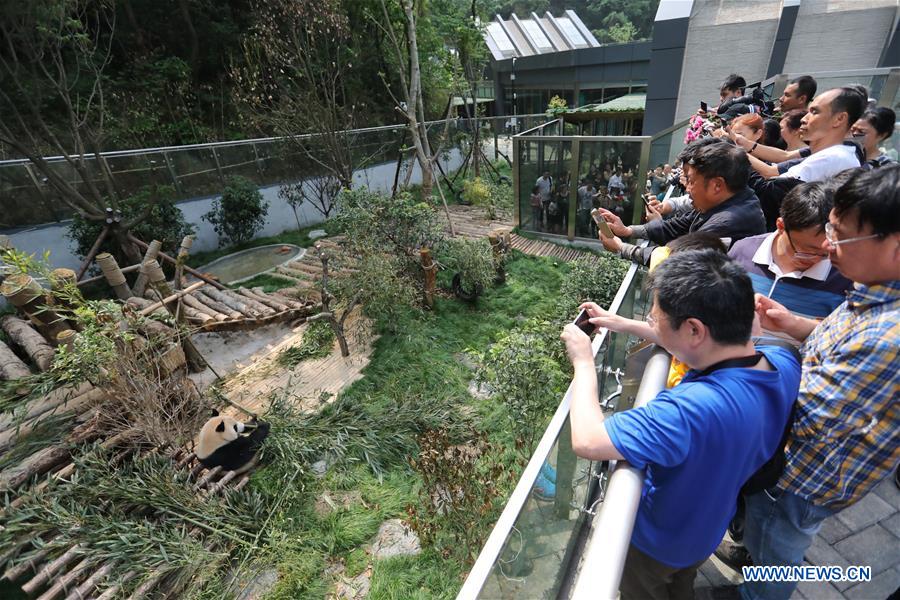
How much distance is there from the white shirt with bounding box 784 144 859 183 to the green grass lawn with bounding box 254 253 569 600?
2801 mm

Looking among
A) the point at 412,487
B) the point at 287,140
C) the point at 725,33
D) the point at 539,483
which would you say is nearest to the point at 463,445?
the point at 412,487

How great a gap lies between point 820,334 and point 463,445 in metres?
3.86

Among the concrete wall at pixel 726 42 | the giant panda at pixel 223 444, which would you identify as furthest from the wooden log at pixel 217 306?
the concrete wall at pixel 726 42

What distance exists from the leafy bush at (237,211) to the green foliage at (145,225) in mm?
730

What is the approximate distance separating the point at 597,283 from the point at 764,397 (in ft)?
16.6

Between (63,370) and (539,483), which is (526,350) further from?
(63,370)

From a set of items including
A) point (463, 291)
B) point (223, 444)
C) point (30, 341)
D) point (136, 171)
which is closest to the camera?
point (223, 444)

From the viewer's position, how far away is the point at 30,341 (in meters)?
4.79

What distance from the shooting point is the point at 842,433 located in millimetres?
1294

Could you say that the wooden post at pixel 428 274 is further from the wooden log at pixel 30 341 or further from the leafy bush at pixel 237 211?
the leafy bush at pixel 237 211

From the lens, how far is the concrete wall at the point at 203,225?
8703 millimetres

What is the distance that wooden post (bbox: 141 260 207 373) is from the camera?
563cm

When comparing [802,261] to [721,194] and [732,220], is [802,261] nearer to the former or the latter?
[732,220]

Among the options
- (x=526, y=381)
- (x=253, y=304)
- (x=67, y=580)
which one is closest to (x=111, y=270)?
(x=253, y=304)
